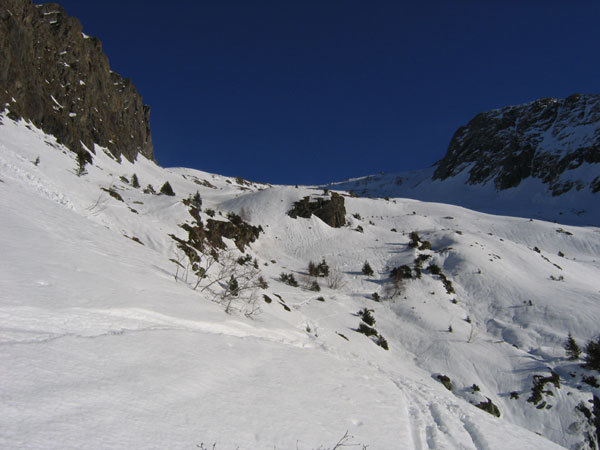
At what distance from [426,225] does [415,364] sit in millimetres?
30597

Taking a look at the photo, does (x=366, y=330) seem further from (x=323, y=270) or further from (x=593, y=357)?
(x=593, y=357)

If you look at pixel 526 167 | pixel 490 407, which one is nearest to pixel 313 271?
pixel 490 407

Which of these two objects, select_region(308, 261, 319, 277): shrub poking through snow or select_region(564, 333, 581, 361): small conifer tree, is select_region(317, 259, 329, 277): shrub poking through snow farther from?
select_region(564, 333, 581, 361): small conifer tree

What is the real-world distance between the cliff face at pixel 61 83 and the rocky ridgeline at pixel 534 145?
9494 cm

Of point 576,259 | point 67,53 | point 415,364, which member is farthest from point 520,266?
point 67,53

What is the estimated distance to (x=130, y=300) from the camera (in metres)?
5.83

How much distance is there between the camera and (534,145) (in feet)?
287

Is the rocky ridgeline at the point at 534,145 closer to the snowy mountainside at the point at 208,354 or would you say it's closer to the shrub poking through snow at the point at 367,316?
the snowy mountainside at the point at 208,354

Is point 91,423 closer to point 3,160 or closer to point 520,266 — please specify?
point 3,160

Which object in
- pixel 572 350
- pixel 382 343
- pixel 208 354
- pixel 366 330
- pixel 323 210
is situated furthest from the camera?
pixel 323 210

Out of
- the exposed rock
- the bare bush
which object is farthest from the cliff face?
the bare bush

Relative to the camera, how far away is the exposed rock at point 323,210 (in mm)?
40125

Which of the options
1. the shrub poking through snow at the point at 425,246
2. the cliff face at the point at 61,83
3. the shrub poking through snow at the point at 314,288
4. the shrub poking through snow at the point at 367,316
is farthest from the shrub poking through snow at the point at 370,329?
the cliff face at the point at 61,83

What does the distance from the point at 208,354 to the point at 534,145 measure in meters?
113
